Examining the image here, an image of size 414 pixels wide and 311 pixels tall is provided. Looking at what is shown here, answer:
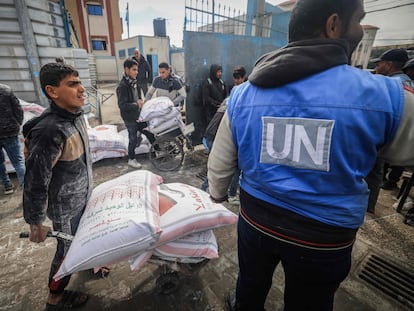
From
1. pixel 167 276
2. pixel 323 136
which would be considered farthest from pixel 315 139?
pixel 167 276

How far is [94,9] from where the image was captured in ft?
59.8

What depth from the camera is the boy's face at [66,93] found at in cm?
131

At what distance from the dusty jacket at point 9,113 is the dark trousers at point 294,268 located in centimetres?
301

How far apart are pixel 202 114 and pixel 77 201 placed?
318cm

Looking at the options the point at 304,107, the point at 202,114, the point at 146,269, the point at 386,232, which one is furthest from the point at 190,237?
the point at 202,114

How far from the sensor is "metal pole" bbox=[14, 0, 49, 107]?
389 centimetres

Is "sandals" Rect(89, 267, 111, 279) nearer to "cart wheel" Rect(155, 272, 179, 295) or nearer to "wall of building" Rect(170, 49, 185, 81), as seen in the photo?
"cart wheel" Rect(155, 272, 179, 295)

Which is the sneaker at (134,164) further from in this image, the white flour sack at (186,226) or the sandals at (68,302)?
the sandals at (68,302)

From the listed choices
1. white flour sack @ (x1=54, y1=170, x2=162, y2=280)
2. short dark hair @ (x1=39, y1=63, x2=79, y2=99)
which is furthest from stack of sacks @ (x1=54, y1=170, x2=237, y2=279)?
short dark hair @ (x1=39, y1=63, x2=79, y2=99)

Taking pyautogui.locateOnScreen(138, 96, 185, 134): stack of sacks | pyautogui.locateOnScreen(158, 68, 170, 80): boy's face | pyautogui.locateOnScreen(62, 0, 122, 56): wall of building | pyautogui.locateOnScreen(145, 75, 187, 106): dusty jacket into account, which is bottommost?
pyautogui.locateOnScreen(138, 96, 185, 134): stack of sacks

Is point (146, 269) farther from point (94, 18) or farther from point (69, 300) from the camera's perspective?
point (94, 18)

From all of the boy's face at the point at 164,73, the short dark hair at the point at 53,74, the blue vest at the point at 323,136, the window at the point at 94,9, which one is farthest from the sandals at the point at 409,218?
the window at the point at 94,9

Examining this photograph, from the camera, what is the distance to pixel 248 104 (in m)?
0.88

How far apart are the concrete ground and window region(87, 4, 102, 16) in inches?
824
